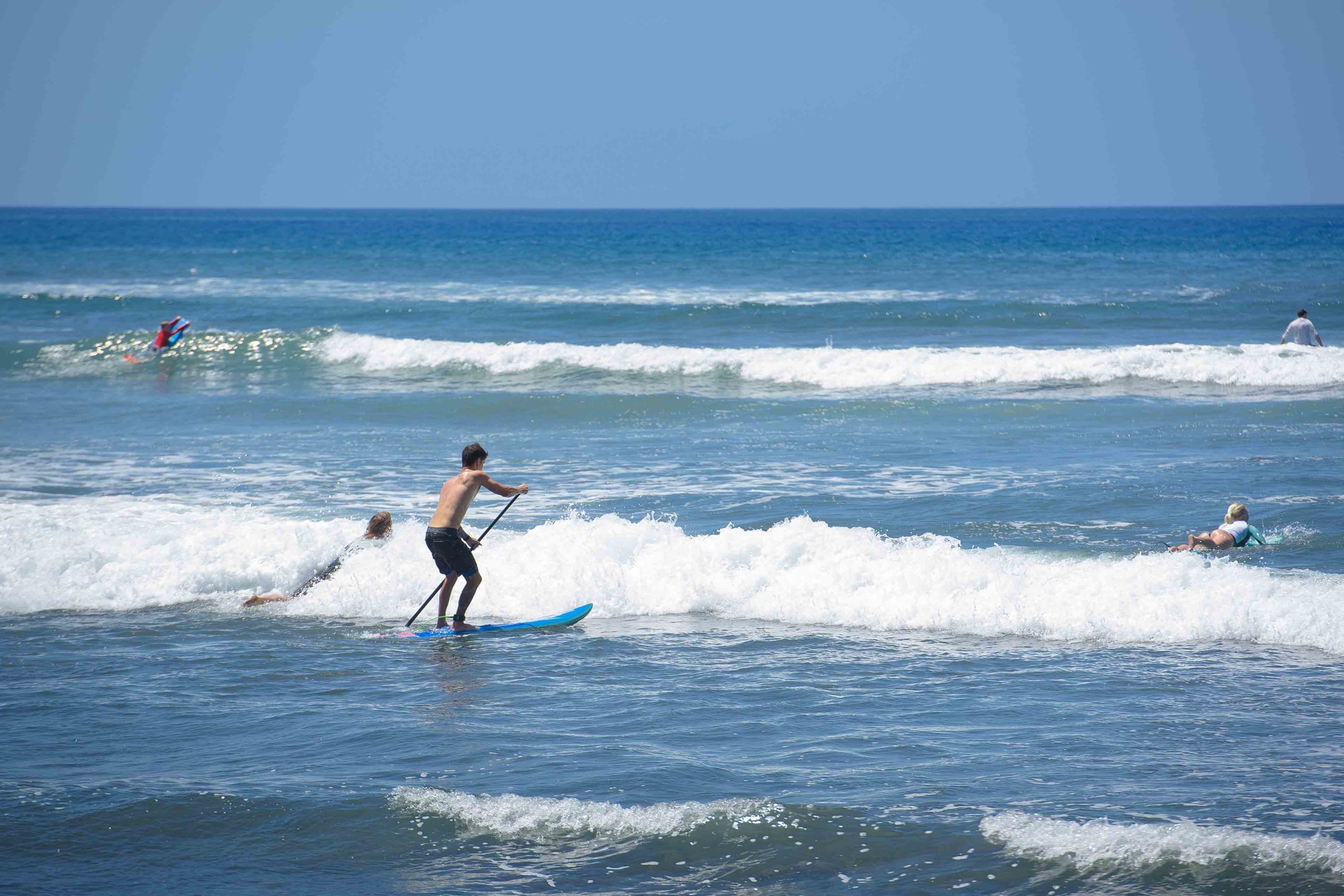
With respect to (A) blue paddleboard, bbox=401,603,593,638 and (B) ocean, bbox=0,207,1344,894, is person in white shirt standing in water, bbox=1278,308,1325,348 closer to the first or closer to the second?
(B) ocean, bbox=0,207,1344,894

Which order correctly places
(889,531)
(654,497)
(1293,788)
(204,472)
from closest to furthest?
(1293,788) < (889,531) < (654,497) < (204,472)

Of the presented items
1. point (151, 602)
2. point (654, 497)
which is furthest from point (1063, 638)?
point (151, 602)

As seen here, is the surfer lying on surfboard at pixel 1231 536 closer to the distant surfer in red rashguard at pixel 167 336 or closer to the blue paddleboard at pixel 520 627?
the blue paddleboard at pixel 520 627

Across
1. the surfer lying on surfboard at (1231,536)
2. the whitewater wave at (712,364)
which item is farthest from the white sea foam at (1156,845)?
the whitewater wave at (712,364)

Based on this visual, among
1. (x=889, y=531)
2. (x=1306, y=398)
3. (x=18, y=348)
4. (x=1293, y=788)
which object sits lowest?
(x=1293, y=788)

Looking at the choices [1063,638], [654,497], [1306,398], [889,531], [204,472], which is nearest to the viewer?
[1063,638]

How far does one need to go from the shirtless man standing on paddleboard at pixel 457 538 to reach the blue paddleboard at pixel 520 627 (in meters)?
0.07

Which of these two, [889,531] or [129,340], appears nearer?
[889,531]

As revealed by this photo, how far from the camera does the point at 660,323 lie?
3158 cm

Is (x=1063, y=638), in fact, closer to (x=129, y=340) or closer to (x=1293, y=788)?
(x=1293, y=788)

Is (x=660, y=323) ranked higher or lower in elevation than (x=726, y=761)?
higher

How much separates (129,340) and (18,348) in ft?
7.66

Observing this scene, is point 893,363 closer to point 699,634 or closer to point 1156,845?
point 699,634

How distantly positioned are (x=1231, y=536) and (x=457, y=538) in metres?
6.82
